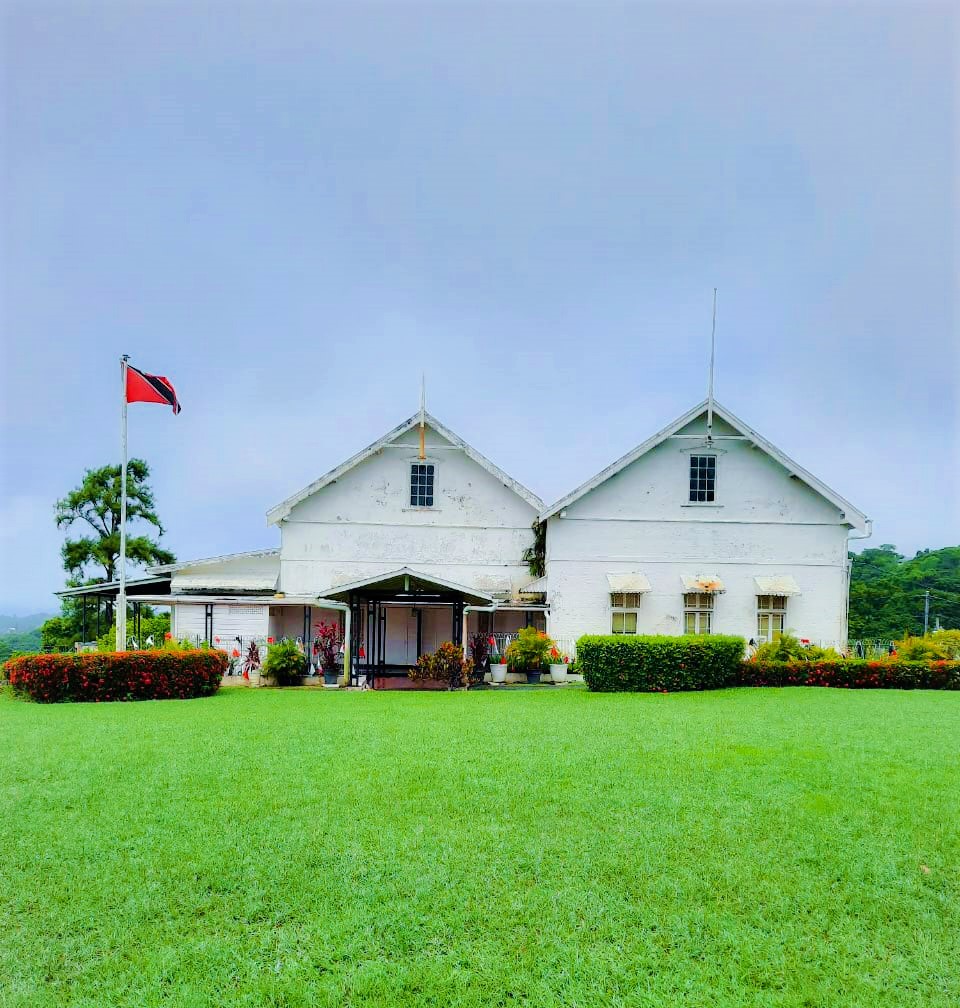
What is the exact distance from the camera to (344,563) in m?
25.0

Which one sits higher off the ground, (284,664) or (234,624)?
(234,624)

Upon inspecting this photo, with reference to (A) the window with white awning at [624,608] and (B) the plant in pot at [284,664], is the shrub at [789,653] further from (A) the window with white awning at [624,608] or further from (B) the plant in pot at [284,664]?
(B) the plant in pot at [284,664]

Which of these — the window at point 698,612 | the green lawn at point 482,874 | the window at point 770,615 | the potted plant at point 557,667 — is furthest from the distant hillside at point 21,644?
the window at point 770,615

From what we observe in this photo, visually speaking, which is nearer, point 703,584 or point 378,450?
point 703,584

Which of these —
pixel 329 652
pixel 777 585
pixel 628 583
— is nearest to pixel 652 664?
pixel 628 583

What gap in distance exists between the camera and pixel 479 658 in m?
21.5

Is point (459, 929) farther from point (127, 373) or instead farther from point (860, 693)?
point (127, 373)

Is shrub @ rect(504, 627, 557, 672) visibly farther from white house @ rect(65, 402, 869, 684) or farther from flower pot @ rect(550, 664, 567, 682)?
white house @ rect(65, 402, 869, 684)

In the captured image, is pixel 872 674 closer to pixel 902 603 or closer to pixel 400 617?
pixel 400 617

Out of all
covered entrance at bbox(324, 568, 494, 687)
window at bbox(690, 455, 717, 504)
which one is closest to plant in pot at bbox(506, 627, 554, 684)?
covered entrance at bbox(324, 568, 494, 687)

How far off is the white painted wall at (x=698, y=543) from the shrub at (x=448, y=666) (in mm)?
4851

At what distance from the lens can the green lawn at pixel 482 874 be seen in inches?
176

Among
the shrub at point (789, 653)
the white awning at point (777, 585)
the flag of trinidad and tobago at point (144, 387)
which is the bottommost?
the shrub at point (789, 653)

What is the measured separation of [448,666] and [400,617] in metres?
6.53
